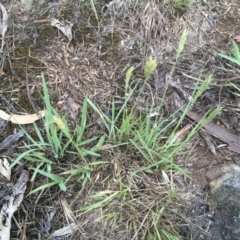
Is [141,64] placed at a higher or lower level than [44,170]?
higher

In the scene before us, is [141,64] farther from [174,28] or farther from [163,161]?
[163,161]

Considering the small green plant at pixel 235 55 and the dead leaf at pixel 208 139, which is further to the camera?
the small green plant at pixel 235 55

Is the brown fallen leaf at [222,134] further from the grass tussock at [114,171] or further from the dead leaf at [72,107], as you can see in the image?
the dead leaf at [72,107]

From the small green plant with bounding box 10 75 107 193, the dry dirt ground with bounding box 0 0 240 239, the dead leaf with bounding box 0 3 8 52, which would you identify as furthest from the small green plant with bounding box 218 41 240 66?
the dead leaf with bounding box 0 3 8 52

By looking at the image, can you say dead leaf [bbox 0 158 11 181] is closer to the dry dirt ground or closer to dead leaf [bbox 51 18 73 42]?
the dry dirt ground

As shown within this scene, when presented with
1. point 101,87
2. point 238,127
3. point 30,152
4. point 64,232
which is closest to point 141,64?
point 101,87

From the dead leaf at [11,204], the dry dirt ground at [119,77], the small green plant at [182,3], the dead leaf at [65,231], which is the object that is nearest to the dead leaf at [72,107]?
the dry dirt ground at [119,77]

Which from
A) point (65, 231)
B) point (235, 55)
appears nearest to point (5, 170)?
point (65, 231)

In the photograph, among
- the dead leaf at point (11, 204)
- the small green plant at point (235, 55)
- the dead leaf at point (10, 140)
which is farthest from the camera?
the small green plant at point (235, 55)
